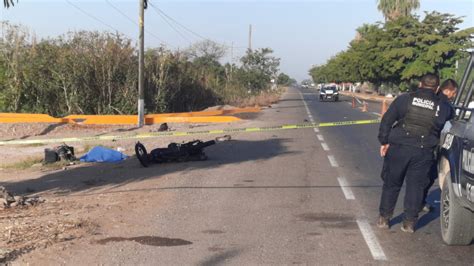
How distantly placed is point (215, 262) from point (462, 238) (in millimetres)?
2505

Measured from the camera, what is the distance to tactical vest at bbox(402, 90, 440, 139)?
6.18m

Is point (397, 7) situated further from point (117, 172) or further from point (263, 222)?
point (263, 222)

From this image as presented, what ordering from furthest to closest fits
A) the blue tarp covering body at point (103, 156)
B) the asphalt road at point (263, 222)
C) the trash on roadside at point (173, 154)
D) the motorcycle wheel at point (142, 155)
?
the blue tarp covering body at point (103, 156) → the trash on roadside at point (173, 154) → the motorcycle wheel at point (142, 155) → the asphalt road at point (263, 222)

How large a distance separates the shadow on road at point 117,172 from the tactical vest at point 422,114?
5.14m

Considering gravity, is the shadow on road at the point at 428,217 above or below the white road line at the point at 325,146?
below

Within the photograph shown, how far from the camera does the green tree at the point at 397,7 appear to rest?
2594 inches

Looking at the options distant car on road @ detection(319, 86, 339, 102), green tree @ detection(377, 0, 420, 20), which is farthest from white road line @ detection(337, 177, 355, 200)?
green tree @ detection(377, 0, 420, 20)

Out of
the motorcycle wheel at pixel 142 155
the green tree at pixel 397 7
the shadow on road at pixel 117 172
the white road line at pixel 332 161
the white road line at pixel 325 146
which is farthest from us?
the green tree at pixel 397 7

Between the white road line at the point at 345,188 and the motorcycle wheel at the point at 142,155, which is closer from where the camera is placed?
the white road line at the point at 345,188

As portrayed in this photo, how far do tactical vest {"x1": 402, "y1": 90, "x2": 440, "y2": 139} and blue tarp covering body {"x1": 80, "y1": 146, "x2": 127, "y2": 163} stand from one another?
8029mm

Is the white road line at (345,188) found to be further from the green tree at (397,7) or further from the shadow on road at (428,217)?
the green tree at (397,7)

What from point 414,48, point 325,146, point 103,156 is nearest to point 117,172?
point 103,156

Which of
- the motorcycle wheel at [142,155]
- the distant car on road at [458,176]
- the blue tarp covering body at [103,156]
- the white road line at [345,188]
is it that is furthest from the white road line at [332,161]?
the distant car on road at [458,176]

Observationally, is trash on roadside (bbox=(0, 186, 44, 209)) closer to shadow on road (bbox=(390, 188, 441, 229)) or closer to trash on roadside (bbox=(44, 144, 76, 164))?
shadow on road (bbox=(390, 188, 441, 229))
